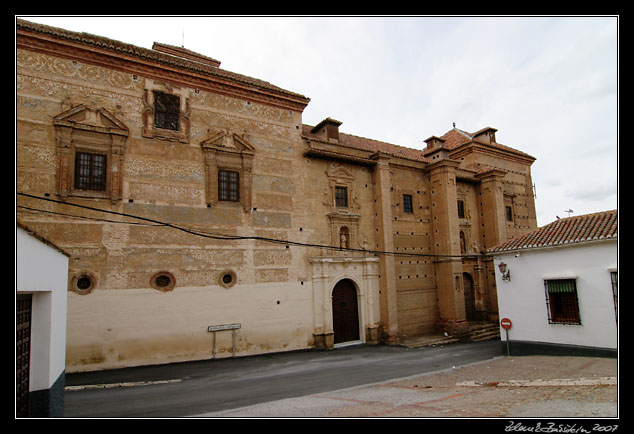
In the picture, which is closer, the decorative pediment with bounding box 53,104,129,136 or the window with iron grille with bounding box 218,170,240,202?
the decorative pediment with bounding box 53,104,129,136

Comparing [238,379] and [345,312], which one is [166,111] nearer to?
[238,379]

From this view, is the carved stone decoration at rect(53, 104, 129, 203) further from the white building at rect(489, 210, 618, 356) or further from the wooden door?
the white building at rect(489, 210, 618, 356)

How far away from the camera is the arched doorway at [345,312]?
52.0 feet

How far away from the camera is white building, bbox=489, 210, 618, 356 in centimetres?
1017

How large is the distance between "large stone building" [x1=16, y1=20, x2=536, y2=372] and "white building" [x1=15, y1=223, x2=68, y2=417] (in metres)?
5.99

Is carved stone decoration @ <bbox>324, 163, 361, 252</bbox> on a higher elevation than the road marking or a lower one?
higher

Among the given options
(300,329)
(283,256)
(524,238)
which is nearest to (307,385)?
(300,329)

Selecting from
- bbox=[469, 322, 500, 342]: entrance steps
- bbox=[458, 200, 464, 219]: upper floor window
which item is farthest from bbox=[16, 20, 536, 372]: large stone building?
bbox=[458, 200, 464, 219]: upper floor window

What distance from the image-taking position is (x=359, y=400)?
714 centimetres

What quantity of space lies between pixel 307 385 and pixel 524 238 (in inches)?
371

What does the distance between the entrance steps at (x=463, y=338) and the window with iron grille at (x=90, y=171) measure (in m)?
13.7

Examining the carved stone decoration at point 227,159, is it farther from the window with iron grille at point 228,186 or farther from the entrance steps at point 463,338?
the entrance steps at point 463,338

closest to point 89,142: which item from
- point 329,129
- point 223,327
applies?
point 223,327

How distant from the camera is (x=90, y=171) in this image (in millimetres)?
11859
